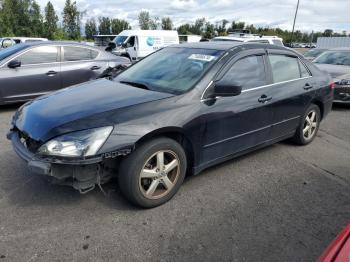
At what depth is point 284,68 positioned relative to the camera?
4562 millimetres

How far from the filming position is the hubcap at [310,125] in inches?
201

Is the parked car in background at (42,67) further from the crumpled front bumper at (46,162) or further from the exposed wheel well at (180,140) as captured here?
the exposed wheel well at (180,140)

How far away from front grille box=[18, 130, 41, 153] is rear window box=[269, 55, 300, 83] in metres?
2.96

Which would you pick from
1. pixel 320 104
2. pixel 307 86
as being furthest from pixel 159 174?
pixel 320 104

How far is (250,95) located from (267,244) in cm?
179

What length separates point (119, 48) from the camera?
18609 mm

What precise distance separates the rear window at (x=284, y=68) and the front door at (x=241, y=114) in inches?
8.9

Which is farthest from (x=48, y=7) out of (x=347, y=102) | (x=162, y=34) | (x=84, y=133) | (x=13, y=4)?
(x=84, y=133)

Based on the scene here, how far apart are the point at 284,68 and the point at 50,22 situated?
134 feet

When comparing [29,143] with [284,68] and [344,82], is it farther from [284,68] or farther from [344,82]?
[344,82]

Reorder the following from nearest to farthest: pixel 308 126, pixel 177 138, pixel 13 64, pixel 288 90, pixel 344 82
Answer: pixel 177 138, pixel 288 90, pixel 308 126, pixel 13 64, pixel 344 82

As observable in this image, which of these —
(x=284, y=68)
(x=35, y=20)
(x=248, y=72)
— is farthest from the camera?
(x=35, y=20)

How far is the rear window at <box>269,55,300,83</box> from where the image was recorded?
4.34 m

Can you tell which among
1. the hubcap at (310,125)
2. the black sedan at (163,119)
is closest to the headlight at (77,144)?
the black sedan at (163,119)
